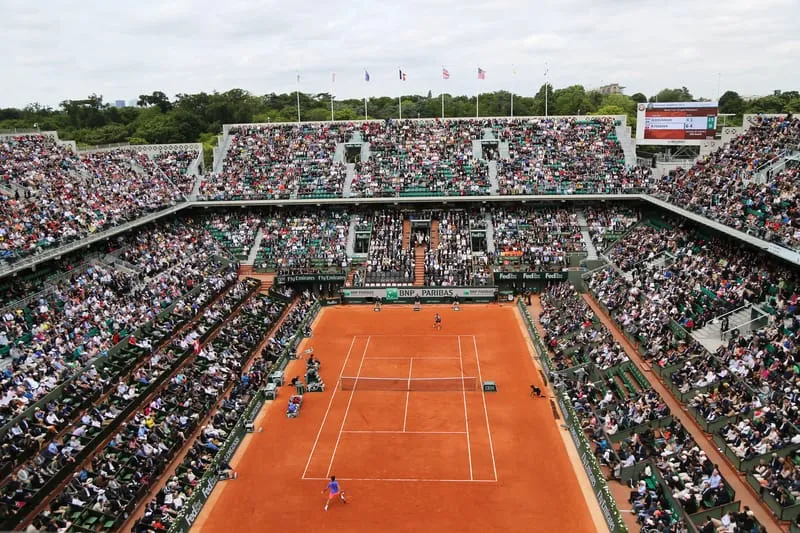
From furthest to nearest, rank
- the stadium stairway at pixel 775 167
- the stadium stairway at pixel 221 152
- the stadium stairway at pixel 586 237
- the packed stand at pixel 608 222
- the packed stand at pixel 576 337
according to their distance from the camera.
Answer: the stadium stairway at pixel 221 152 → the packed stand at pixel 608 222 → the stadium stairway at pixel 586 237 → the stadium stairway at pixel 775 167 → the packed stand at pixel 576 337

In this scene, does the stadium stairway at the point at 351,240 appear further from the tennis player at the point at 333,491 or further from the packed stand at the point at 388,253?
the tennis player at the point at 333,491

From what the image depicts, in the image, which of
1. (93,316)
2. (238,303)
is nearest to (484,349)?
(238,303)

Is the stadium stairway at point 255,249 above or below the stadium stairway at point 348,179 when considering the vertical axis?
below

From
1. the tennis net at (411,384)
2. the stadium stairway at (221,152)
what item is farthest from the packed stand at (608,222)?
the stadium stairway at (221,152)

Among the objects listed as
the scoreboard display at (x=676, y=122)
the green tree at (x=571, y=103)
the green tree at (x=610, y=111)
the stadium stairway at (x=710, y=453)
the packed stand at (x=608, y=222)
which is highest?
the green tree at (x=571, y=103)

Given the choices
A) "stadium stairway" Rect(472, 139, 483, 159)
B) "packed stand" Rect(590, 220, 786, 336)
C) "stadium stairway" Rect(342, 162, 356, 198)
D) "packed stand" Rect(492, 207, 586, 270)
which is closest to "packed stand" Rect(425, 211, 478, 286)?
"packed stand" Rect(492, 207, 586, 270)

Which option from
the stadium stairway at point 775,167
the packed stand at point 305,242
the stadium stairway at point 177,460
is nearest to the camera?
the stadium stairway at point 177,460

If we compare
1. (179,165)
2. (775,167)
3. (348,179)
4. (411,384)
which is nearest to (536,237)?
(775,167)

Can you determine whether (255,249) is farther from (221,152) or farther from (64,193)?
(221,152)

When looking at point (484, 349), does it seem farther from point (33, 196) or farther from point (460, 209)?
point (33, 196)
